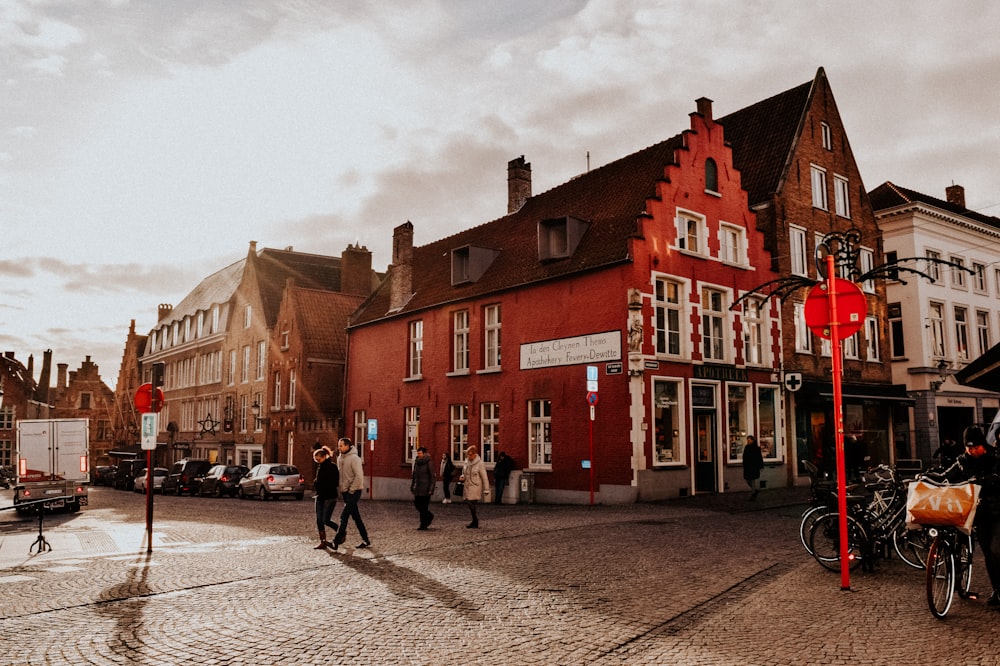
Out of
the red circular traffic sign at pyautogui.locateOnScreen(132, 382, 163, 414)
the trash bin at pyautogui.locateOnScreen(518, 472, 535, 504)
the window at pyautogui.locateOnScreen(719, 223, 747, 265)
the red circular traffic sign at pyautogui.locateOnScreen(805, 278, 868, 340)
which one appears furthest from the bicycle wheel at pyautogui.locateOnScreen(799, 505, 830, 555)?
the window at pyautogui.locateOnScreen(719, 223, 747, 265)

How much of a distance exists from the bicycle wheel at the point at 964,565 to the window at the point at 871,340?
78.3 ft

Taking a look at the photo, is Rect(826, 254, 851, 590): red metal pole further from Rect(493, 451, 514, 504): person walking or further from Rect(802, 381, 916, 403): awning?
Rect(802, 381, 916, 403): awning

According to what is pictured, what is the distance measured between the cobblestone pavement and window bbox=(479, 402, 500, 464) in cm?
1060

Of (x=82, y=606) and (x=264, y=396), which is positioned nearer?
(x=82, y=606)

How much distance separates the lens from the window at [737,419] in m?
23.7

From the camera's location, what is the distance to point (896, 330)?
1383 inches

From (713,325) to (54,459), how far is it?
22.2 meters

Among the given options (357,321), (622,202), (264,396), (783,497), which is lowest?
(783,497)

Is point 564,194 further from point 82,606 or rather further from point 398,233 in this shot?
point 82,606

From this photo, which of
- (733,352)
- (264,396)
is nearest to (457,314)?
(733,352)

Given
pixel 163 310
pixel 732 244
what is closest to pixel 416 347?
pixel 732 244

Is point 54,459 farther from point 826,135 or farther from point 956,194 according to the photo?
point 956,194

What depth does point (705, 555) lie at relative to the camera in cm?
1109

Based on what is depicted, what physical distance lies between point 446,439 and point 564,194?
378 inches
